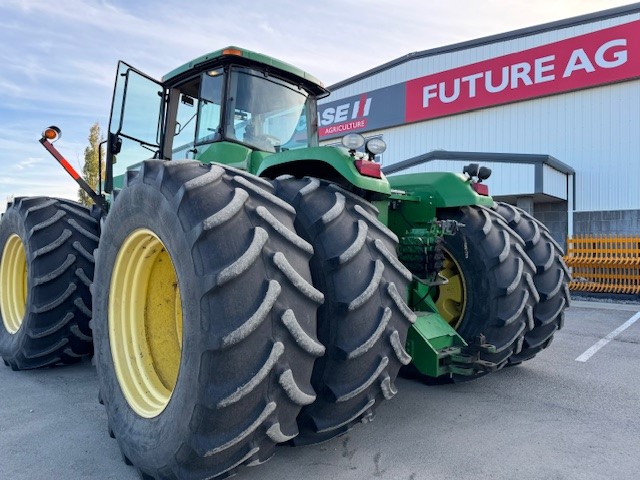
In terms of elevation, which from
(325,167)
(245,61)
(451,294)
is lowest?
(451,294)

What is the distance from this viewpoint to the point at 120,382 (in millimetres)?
2467

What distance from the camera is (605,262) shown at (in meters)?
12.6

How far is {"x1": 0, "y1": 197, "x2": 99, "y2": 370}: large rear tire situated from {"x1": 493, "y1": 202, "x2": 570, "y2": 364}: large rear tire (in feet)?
11.5

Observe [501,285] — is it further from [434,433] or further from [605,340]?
[605,340]

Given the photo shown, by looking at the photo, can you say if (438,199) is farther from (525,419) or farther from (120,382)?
(120,382)

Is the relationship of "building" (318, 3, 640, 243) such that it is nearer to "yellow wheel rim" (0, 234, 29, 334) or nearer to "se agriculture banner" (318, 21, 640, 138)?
"se agriculture banner" (318, 21, 640, 138)

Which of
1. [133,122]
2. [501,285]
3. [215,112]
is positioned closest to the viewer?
[501,285]

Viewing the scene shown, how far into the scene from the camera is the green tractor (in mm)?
1834

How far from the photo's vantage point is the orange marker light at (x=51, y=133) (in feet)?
15.4

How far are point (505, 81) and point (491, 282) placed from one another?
534 inches

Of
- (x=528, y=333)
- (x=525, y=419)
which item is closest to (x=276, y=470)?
(x=525, y=419)

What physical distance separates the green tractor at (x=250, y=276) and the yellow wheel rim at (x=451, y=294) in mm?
16

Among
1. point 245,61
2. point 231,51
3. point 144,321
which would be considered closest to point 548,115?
point 245,61

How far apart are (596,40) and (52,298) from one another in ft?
48.4
